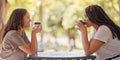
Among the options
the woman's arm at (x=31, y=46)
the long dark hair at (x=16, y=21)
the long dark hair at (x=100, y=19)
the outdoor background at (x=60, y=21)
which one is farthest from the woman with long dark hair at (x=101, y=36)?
the outdoor background at (x=60, y=21)

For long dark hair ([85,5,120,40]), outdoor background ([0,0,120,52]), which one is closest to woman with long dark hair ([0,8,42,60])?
long dark hair ([85,5,120,40])

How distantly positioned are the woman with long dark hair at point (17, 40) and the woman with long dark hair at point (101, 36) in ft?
1.46

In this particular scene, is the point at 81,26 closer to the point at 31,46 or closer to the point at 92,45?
the point at 92,45

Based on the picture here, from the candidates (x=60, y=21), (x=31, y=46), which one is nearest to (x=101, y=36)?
(x=31, y=46)

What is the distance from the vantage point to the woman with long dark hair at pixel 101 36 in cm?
230

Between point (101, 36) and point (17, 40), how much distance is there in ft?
2.36

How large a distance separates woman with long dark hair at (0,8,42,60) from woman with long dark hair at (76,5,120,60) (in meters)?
0.45

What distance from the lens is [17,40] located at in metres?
2.32

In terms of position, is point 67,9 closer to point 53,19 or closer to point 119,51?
point 53,19

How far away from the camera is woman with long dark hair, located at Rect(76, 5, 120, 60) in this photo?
7.55 ft

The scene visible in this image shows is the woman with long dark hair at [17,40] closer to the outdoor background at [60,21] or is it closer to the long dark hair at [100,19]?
the long dark hair at [100,19]

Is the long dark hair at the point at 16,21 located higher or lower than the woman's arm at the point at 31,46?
higher

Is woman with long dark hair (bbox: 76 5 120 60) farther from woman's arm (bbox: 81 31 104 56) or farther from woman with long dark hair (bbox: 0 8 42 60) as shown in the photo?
woman with long dark hair (bbox: 0 8 42 60)

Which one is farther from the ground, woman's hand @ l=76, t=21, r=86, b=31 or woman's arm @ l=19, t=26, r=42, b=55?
→ woman's hand @ l=76, t=21, r=86, b=31
